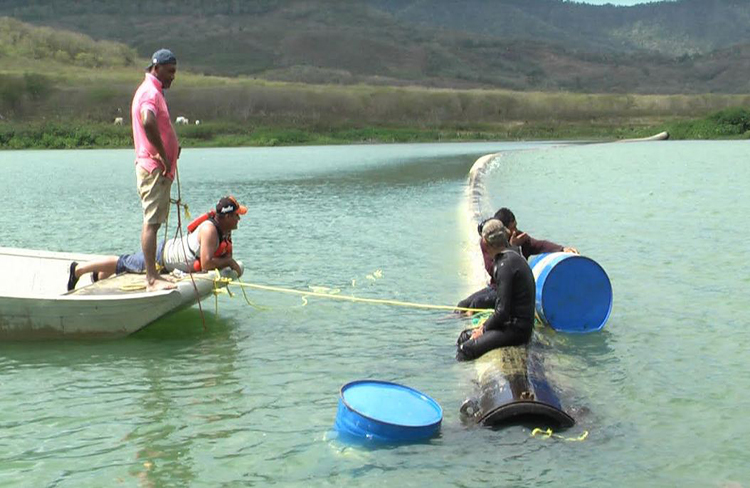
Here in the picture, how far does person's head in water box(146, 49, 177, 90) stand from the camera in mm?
9344

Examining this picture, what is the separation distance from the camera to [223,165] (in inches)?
1823

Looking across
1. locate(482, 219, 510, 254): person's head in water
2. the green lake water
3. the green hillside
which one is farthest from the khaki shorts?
the green hillside

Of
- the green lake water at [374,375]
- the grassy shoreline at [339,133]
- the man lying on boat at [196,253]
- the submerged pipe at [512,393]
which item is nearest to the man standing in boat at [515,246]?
the green lake water at [374,375]

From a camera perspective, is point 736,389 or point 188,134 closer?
point 736,389

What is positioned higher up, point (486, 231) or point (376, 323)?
point (486, 231)

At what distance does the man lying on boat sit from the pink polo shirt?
2.36ft

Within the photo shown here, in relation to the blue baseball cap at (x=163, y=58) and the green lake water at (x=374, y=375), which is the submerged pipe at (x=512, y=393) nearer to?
the green lake water at (x=374, y=375)

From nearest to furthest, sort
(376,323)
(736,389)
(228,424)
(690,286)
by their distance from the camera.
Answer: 1. (228,424)
2. (736,389)
3. (376,323)
4. (690,286)

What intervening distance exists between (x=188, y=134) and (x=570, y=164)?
4492cm

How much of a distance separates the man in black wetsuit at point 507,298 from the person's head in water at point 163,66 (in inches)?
133

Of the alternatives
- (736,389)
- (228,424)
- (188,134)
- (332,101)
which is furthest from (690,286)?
(332,101)

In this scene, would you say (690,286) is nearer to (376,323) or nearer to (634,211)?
(376,323)

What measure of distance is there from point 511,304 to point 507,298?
0.25 ft

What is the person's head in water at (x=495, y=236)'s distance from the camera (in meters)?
8.43
